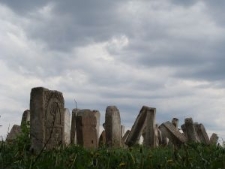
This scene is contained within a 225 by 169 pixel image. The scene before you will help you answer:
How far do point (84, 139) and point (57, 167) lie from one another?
11513mm

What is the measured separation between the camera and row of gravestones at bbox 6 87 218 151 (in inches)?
541

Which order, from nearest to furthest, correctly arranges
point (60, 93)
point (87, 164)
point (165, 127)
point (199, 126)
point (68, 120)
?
point (87, 164)
point (60, 93)
point (68, 120)
point (165, 127)
point (199, 126)

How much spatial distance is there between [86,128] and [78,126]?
285 millimetres

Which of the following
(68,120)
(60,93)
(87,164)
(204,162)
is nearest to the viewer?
(87,164)

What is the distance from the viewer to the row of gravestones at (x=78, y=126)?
45.1 feet

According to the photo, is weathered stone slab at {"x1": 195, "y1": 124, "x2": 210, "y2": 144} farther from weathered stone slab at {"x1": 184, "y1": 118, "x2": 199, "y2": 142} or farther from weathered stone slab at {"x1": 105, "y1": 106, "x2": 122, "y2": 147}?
weathered stone slab at {"x1": 105, "y1": 106, "x2": 122, "y2": 147}

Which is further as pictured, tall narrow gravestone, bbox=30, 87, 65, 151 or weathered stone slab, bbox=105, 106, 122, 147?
weathered stone slab, bbox=105, 106, 122, 147

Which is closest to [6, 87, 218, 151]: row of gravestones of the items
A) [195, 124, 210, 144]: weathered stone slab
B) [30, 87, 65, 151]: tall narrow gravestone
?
[30, 87, 65, 151]: tall narrow gravestone

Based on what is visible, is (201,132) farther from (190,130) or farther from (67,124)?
(67,124)

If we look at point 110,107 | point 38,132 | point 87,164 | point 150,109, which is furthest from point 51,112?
point 87,164

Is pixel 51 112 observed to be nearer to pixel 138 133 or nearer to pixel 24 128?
pixel 24 128

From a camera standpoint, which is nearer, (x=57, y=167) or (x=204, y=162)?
(x=57, y=167)

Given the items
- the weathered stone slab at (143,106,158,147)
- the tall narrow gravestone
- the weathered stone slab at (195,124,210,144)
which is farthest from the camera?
the weathered stone slab at (195,124,210,144)

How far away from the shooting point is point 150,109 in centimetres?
1928
